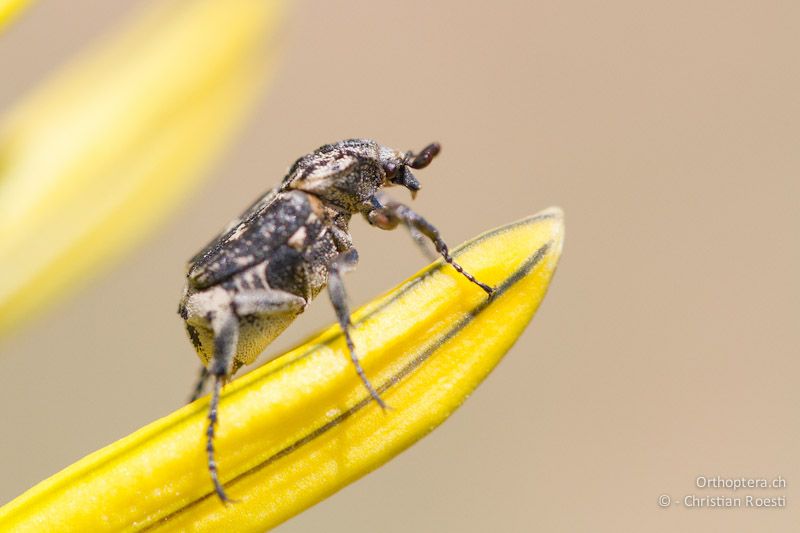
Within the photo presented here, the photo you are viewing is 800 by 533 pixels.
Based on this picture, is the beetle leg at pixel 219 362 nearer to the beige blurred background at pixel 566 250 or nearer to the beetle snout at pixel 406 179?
the beetle snout at pixel 406 179

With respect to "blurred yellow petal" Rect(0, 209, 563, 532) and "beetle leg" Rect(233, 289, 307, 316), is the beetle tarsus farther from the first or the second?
"beetle leg" Rect(233, 289, 307, 316)

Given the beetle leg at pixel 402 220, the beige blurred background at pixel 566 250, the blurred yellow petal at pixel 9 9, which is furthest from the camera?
the beige blurred background at pixel 566 250

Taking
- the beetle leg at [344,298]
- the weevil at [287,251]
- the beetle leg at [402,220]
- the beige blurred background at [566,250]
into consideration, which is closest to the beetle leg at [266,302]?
the weevil at [287,251]

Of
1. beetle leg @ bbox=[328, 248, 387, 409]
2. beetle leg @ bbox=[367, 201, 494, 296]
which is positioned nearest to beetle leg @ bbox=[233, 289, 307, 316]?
beetle leg @ bbox=[328, 248, 387, 409]

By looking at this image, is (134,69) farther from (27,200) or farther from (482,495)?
(482,495)

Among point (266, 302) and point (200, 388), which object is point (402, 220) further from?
point (200, 388)

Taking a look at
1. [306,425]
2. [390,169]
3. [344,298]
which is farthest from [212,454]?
[390,169]

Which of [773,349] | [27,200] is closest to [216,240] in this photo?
[27,200]
